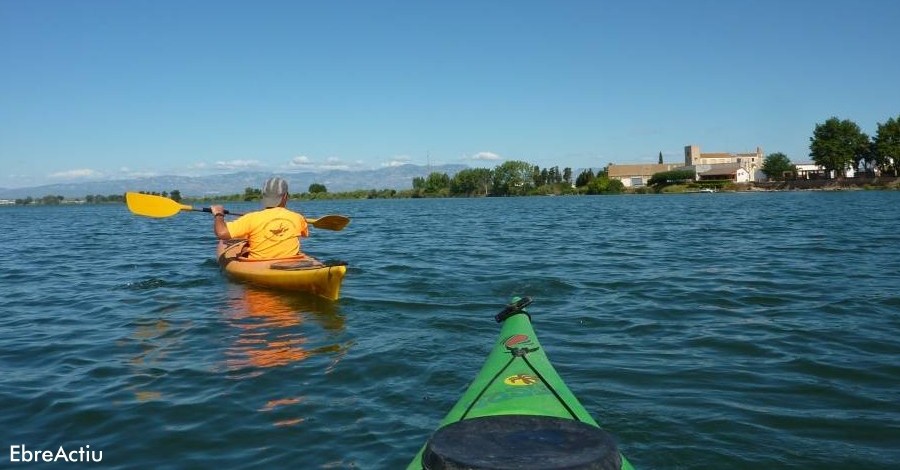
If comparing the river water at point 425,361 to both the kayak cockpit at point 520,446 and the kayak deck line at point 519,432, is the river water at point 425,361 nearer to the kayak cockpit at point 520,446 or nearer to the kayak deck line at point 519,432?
the kayak deck line at point 519,432

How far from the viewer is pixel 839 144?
304ft

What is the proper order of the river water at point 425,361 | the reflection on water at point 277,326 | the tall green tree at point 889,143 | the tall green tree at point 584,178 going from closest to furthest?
the river water at point 425,361
the reflection on water at point 277,326
the tall green tree at point 889,143
the tall green tree at point 584,178

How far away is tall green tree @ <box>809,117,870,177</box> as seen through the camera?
92.5 meters

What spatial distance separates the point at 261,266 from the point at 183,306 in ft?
4.11

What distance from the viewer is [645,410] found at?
195 inches

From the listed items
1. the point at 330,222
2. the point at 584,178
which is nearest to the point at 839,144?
the point at 584,178

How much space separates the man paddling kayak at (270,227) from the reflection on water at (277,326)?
69 cm

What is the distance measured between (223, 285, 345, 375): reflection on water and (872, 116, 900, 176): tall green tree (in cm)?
9769

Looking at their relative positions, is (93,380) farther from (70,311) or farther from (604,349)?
(604,349)

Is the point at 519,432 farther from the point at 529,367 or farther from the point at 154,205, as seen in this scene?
the point at 154,205

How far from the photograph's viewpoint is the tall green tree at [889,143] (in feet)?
284

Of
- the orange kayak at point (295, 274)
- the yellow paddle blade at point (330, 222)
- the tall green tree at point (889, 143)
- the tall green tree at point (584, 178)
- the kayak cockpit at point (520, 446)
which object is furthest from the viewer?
the tall green tree at point (584, 178)

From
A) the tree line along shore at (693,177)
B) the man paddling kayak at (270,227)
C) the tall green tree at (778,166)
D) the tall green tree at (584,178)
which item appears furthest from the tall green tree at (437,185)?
the man paddling kayak at (270,227)

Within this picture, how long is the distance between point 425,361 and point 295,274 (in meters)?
3.65
